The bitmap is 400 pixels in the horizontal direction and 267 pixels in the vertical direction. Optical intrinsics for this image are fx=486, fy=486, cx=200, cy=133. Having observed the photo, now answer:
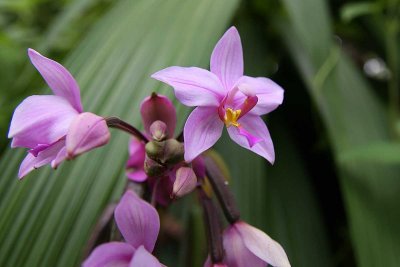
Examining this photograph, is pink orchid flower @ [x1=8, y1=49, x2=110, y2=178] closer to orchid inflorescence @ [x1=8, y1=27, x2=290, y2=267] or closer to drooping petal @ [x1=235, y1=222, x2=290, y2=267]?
orchid inflorescence @ [x1=8, y1=27, x2=290, y2=267]

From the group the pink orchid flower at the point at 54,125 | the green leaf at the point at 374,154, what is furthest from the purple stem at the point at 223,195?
the green leaf at the point at 374,154

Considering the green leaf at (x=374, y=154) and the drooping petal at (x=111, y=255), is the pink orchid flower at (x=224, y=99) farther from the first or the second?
the green leaf at (x=374, y=154)

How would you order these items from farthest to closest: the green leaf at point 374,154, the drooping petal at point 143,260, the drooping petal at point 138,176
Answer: the green leaf at point 374,154 → the drooping petal at point 138,176 → the drooping petal at point 143,260

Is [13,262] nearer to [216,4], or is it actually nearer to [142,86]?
[142,86]

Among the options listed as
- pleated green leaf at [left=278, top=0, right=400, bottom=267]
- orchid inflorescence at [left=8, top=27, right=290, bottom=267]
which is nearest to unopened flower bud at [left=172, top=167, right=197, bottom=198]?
orchid inflorescence at [left=8, top=27, right=290, bottom=267]

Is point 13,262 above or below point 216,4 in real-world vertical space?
below

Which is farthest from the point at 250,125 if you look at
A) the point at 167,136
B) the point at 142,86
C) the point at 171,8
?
the point at 171,8

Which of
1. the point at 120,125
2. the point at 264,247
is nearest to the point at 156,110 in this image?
the point at 120,125
